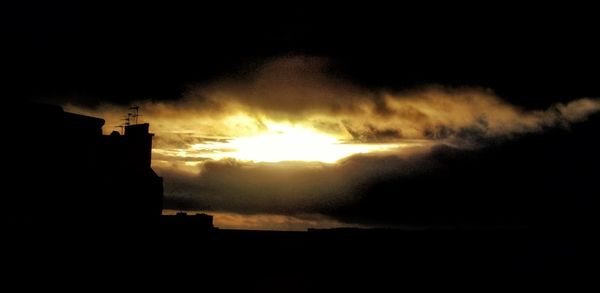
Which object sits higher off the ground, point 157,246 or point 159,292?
point 157,246

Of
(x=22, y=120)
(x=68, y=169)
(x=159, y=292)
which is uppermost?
(x=22, y=120)

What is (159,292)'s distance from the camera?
1427 inches

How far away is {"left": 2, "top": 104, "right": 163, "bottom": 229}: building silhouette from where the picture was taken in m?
36.1

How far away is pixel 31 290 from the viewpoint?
107ft

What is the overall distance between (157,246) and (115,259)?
2.50m

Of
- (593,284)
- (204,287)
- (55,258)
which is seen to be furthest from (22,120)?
(593,284)

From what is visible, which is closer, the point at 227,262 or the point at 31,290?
the point at 31,290

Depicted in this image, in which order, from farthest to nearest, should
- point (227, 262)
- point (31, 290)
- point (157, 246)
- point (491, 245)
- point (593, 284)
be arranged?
point (157, 246) < point (227, 262) < point (31, 290) < point (491, 245) < point (593, 284)

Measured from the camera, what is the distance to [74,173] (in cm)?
3909

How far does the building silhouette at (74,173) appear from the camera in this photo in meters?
36.1

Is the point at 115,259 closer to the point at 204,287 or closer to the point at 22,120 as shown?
the point at 204,287

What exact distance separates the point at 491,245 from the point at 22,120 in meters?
26.8

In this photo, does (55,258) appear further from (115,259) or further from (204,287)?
(204,287)

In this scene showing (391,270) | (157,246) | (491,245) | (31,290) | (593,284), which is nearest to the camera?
(593,284)
